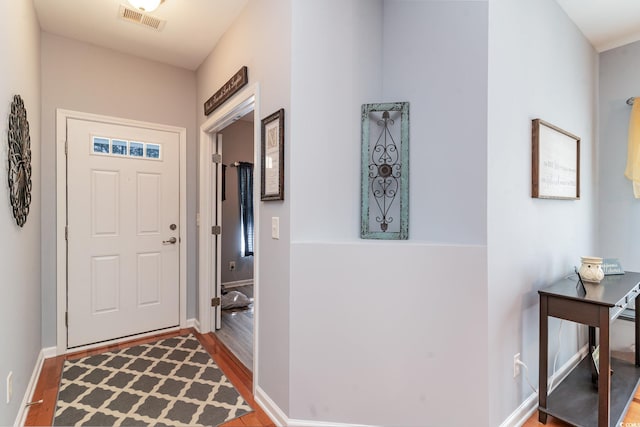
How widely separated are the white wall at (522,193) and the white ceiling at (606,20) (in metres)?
0.09

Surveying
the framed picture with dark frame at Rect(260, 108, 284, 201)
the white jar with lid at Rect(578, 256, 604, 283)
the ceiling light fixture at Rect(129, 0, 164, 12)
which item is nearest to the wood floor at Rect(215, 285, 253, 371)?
the framed picture with dark frame at Rect(260, 108, 284, 201)

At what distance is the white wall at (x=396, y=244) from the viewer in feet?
5.13

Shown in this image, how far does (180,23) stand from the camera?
2410 mm

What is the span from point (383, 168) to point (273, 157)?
0.66 metres

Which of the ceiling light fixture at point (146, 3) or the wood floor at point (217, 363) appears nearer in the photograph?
the wood floor at point (217, 363)

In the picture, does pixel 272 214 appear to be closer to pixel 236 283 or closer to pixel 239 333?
pixel 239 333

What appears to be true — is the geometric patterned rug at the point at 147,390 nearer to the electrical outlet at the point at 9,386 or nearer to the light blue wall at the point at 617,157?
the electrical outlet at the point at 9,386

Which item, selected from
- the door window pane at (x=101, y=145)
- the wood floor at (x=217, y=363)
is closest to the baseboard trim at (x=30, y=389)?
the wood floor at (x=217, y=363)

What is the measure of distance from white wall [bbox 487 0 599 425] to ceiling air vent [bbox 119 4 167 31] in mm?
2312

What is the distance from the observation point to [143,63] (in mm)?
2924

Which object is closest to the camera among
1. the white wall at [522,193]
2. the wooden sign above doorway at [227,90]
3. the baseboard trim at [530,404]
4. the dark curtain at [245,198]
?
the white wall at [522,193]

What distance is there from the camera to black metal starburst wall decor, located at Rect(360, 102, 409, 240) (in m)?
1.85

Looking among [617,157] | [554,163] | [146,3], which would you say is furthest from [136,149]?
[617,157]

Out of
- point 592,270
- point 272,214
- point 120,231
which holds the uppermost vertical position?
point 272,214
